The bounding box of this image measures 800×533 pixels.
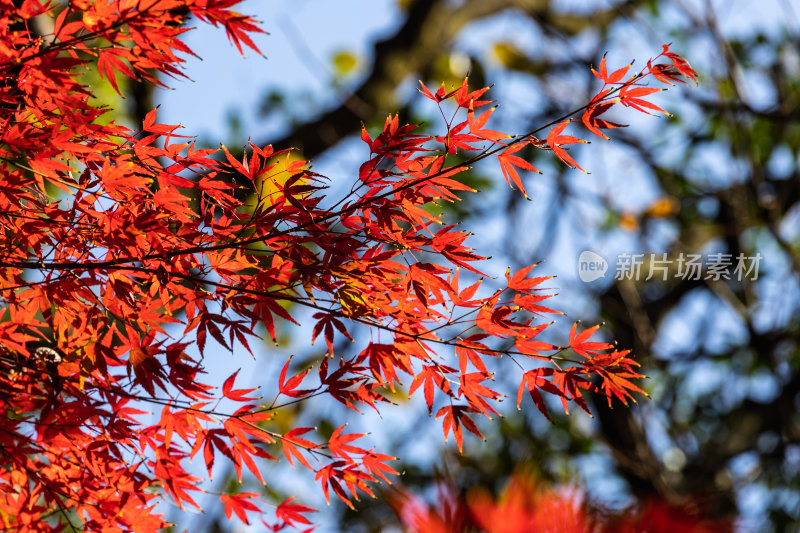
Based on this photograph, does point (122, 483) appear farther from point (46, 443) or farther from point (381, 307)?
point (381, 307)

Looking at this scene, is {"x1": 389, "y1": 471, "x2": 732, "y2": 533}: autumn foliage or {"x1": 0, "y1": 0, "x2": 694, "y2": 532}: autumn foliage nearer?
{"x1": 389, "y1": 471, "x2": 732, "y2": 533}: autumn foliage

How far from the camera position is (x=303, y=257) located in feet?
3.79

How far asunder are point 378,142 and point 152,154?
0.42 m

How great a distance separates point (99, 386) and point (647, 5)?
519cm

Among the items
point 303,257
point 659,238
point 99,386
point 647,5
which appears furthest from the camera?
point 647,5

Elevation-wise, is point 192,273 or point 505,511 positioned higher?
point 192,273

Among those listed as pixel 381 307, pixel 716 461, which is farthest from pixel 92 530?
pixel 716 461

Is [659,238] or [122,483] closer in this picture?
[122,483]

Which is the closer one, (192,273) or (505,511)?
(505,511)

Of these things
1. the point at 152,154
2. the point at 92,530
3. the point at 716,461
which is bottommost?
the point at 716,461

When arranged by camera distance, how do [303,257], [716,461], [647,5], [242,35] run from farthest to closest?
[647,5] → [716,461] → [303,257] → [242,35]

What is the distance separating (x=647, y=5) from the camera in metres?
5.14

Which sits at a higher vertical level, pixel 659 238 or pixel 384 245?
pixel 384 245

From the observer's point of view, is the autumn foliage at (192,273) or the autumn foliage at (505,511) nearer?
Result: the autumn foliage at (505,511)
